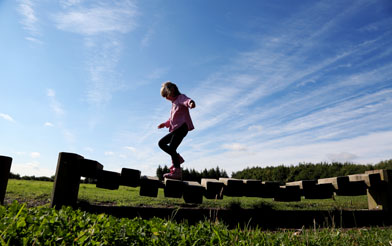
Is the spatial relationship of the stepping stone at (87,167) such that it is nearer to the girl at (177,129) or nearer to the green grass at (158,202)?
the green grass at (158,202)

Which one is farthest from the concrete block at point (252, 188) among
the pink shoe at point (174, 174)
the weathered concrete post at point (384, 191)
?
the weathered concrete post at point (384, 191)

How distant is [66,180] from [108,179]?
2.21ft

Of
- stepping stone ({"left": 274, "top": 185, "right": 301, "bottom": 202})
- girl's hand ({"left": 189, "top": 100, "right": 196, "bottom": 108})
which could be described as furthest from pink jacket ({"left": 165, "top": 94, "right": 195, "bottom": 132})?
stepping stone ({"left": 274, "top": 185, "right": 301, "bottom": 202})

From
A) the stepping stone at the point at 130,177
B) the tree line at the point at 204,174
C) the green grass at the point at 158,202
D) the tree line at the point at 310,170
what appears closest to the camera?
the stepping stone at the point at 130,177

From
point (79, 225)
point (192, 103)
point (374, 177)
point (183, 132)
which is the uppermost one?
point (192, 103)

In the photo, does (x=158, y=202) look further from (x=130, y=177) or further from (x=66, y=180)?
(x=66, y=180)

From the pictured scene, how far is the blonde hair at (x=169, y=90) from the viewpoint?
647 centimetres

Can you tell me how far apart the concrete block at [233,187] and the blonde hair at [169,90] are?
8.63ft

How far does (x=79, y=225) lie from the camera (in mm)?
2146

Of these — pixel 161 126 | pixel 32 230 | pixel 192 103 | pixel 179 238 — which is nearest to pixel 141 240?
pixel 179 238

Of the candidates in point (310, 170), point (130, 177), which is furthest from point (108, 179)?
point (310, 170)

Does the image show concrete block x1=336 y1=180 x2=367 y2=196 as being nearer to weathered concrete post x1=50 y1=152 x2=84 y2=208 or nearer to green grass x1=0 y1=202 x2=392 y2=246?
green grass x1=0 y1=202 x2=392 y2=246

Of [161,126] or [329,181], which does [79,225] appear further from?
[329,181]

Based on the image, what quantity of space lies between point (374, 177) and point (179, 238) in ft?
18.4
